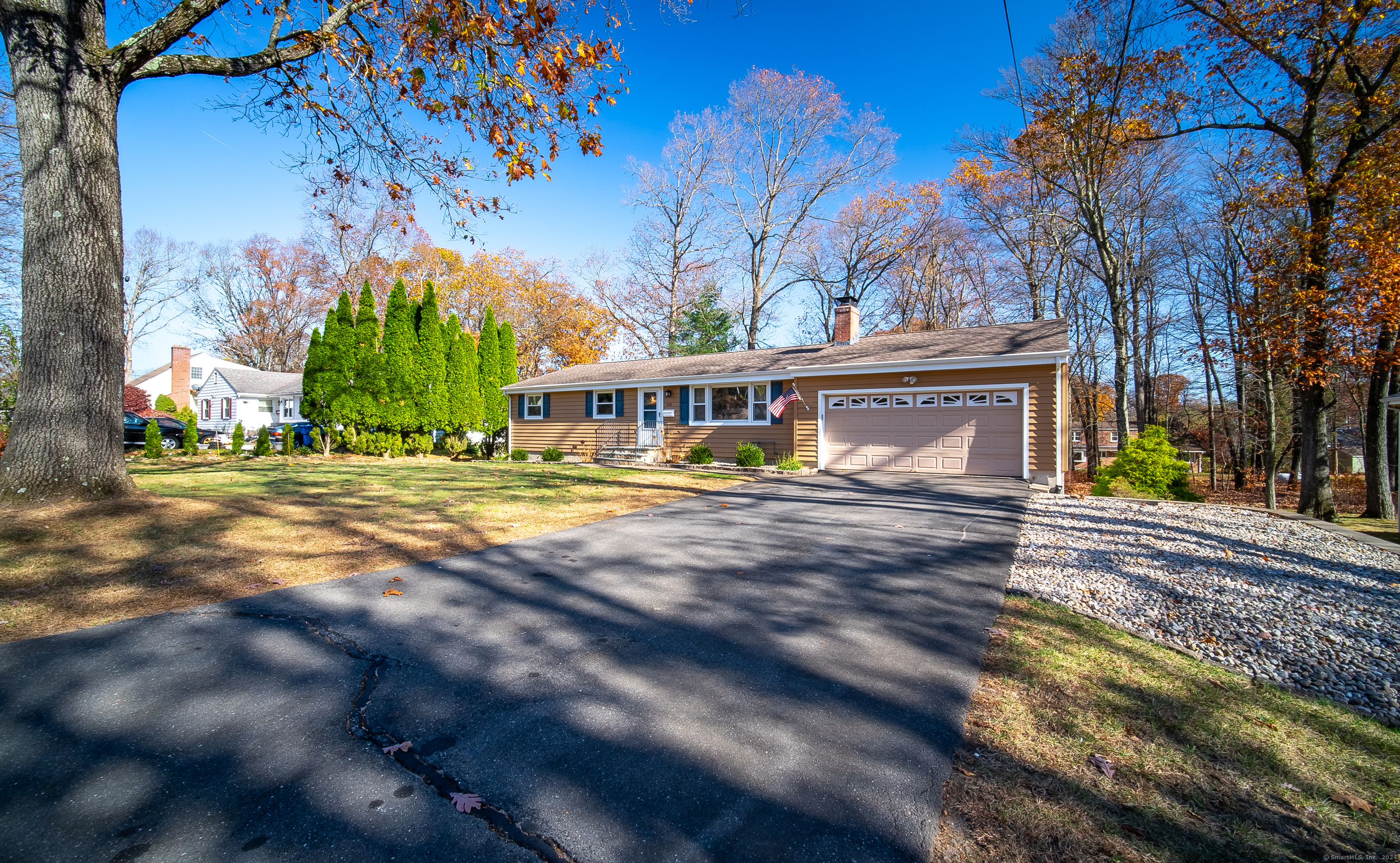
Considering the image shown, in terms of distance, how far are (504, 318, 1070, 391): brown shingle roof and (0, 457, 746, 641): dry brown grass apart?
6.80 m

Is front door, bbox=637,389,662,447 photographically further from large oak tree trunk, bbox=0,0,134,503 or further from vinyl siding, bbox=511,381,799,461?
large oak tree trunk, bbox=0,0,134,503

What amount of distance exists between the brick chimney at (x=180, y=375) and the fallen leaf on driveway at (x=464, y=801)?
49739 millimetres

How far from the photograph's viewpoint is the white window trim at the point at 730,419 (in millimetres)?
16562

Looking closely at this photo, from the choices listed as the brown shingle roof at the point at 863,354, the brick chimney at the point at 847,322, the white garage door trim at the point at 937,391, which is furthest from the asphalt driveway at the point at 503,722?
the brick chimney at the point at 847,322

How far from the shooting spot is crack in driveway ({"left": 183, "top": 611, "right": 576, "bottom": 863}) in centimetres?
185

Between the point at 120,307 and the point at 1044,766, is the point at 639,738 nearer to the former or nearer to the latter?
the point at 1044,766

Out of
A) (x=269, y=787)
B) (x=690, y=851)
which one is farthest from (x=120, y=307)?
(x=690, y=851)

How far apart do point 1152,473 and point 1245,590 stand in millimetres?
8906

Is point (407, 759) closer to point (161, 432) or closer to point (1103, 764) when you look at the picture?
point (1103, 764)

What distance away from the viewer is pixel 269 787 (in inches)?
82.1

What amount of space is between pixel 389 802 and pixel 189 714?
4.35 ft

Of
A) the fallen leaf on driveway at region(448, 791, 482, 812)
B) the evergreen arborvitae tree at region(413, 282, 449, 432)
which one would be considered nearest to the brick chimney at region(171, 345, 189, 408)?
the evergreen arborvitae tree at region(413, 282, 449, 432)

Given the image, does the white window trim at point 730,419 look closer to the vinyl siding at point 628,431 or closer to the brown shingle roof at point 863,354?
the vinyl siding at point 628,431

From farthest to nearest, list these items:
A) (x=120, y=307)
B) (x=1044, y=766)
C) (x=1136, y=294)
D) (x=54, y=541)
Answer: (x=1136, y=294), (x=120, y=307), (x=54, y=541), (x=1044, y=766)
